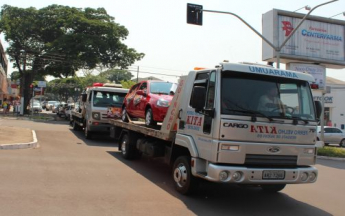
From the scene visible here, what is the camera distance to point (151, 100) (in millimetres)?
9578

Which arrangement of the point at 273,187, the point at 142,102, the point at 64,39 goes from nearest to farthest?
the point at 273,187, the point at 142,102, the point at 64,39

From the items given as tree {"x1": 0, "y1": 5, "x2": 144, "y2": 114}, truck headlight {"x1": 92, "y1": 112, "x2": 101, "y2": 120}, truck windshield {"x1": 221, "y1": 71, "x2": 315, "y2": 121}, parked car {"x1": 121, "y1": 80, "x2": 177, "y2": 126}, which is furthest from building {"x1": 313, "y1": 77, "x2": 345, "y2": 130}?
truck windshield {"x1": 221, "y1": 71, "x2": 315, "y2": 121}

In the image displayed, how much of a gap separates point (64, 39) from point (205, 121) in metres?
27.6

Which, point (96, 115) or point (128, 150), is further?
point (96, 115)

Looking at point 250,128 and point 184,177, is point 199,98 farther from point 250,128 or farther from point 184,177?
point 184,177

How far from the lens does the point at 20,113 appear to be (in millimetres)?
34781

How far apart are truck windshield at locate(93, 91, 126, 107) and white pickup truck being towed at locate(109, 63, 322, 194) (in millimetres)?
8910

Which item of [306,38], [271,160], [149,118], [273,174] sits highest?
[306,38]

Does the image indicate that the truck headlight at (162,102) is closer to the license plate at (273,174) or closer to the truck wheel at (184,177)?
the truck wheel at (184,177)

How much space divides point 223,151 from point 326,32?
809 inches

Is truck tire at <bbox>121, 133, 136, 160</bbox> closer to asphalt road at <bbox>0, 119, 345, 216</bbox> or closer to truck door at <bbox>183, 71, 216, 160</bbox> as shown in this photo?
asphalt road at <bbox>0, 119, 345, 216</bbox>

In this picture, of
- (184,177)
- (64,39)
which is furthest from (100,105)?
(64,39)

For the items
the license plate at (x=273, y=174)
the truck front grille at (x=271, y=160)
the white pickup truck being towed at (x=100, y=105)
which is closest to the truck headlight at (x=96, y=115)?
the white pickup truck being towed at (x=100, y=105)

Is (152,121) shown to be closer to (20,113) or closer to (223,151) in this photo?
(223,151)
